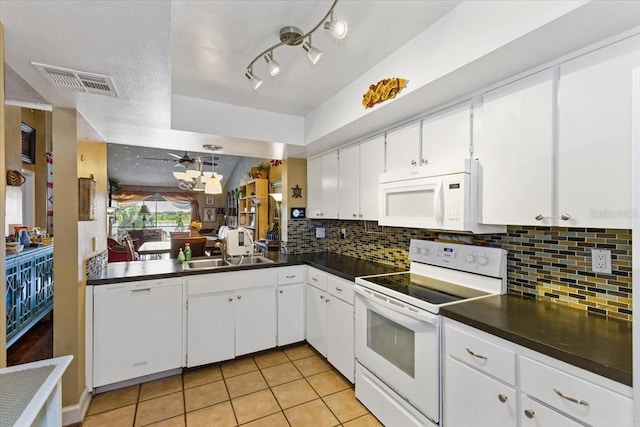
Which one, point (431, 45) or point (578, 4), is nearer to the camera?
point (578, 4)

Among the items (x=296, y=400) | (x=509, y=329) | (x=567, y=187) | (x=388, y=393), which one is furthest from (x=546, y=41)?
(x=296, y=400)

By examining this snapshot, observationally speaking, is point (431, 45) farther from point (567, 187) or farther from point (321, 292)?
point (321, 292)

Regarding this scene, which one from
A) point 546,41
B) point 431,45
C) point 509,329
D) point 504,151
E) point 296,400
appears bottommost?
point 296,400

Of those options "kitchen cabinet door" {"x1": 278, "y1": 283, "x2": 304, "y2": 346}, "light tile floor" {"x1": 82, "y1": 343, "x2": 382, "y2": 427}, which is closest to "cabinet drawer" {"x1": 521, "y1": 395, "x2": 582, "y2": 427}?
"light tile floor" {"x1": 82, "y1": 343, "x2": 382, "y2": 427}

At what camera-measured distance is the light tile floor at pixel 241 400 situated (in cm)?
204

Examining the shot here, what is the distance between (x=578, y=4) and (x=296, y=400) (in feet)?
8.72

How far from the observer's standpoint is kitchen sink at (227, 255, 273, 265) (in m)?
3.04

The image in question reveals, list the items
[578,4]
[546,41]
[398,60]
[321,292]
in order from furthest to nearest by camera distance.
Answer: [321,292]
[398,60]
[546,41]
[578,4]

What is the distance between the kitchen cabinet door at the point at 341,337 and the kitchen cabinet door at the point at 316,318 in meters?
0.08

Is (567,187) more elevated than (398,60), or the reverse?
(398,60)

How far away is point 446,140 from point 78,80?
6.96 feet

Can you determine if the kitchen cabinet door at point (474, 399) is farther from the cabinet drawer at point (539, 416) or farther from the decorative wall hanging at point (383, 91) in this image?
the decorative wall hanging at point (383, 91)

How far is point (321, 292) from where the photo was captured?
2814 mm

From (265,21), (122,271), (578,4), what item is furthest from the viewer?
(122,271)
